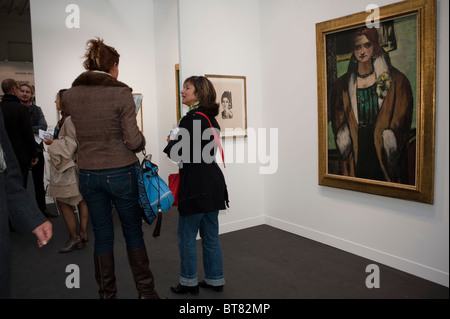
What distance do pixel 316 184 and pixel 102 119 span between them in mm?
2723

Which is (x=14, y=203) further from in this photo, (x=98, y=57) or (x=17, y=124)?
(x=17, y=124)

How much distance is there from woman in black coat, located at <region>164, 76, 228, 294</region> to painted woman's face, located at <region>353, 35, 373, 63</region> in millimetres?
1661

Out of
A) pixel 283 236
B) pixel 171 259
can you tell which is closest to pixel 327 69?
pixel 283 236

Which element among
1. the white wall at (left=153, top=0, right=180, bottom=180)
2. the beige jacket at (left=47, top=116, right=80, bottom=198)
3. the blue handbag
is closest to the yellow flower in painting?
the blue handbag

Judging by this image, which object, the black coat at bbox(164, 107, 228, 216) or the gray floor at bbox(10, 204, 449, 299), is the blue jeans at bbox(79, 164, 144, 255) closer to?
the black coat at bbox(164, 107, 228, 216)

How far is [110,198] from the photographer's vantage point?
8.50 feet

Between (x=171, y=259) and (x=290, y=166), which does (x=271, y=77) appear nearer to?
(x=290, y=166)

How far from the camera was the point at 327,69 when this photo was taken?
402cm

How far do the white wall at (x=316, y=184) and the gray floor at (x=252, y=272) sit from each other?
0.54 ft

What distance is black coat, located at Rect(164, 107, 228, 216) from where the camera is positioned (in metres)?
2.75

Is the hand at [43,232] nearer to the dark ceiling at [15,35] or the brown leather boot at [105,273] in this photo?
the brown leather boot at [105,273]
